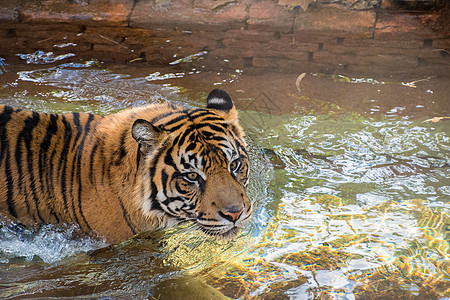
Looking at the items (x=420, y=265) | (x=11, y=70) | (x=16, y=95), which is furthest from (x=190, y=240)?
(x=11, y=70)

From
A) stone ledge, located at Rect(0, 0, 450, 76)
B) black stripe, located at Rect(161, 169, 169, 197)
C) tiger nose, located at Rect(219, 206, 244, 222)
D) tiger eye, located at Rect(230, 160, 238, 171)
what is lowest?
tiger nose, located at Rect(219, 206, 244, 222)

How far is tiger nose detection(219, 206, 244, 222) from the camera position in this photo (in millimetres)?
2539

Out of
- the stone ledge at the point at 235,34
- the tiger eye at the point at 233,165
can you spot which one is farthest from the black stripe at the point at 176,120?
the stone ledge at the point at 235,34

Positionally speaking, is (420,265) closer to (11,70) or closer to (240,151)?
(240,151)

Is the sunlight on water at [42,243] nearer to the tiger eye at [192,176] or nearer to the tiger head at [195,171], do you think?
the tiger head at [195,171]

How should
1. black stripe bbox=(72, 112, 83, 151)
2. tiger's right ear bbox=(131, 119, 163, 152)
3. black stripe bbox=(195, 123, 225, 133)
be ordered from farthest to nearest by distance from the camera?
1. black stripe bbox=(72, 112, 83, 151)
2. black stripe bbox=(195, 123, 225, 133)
3. tiger's right ear bbox=(131, 119, 163, 152)

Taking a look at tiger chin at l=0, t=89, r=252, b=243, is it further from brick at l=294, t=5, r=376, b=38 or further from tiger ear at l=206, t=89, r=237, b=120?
brick at l=294, t=5, r=376, b=38

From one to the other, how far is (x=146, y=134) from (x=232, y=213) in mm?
603

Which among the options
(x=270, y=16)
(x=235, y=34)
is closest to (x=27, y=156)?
(x=235, y=34)

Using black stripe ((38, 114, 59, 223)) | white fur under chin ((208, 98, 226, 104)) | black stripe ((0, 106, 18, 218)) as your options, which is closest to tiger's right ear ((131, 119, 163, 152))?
white fur under chin ((208, 98, 226, 104))

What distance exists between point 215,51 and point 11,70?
225cm

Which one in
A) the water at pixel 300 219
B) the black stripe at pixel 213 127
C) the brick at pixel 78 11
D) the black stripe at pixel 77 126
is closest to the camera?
the water at pixel 300 219

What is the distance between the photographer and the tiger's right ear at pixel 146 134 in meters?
2.52

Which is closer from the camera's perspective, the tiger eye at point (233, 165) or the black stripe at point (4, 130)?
the tiger eye at point (233, 165)
